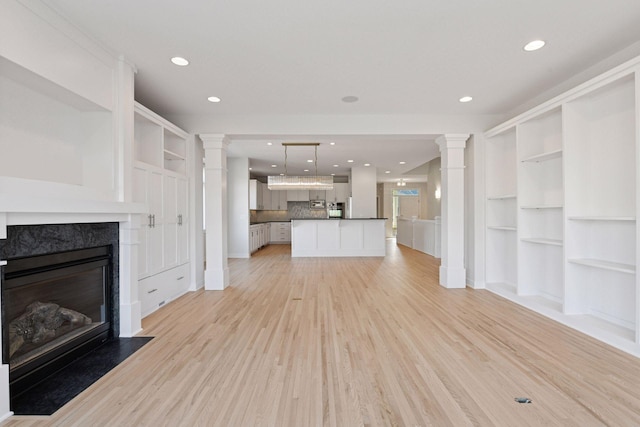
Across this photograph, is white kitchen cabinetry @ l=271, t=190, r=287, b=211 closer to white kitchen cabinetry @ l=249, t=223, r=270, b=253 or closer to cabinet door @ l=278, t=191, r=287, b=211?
cabinet door @ l=278, t=191, r=287, b=211

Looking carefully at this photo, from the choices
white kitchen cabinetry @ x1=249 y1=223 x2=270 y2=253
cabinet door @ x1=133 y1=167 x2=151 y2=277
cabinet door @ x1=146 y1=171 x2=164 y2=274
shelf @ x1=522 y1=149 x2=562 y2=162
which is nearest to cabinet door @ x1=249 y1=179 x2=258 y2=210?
white kitchen cabinetry @ x1=249 y1=223 x2=270 y2=253

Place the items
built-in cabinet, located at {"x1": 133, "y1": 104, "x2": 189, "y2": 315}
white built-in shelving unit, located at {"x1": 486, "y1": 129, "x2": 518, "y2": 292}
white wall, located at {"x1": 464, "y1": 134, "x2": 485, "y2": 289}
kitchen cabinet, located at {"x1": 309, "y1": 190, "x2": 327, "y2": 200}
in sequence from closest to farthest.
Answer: built-in cabinet, located at {"x1": 133, "y1": 104, "x2": 189, "y2": 315} → white built-in shelving unit, located at {"x1": 486, "y1": 129, "x2": 518, "y2": 292} → white wall, located at {"x1": 464, "y1": 134, "x2": 485, "y2": 289} → kitchen cabinet, located at {"x1": 309, "y1": 190, "x2": 327, "y2": 200}

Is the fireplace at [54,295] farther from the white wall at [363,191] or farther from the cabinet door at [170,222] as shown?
the white wall at [363,191]

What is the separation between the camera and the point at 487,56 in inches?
114

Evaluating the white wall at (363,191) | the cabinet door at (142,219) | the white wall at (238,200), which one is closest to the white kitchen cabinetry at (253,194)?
the white wall at (238,200)

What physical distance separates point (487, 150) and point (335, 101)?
8.05ft

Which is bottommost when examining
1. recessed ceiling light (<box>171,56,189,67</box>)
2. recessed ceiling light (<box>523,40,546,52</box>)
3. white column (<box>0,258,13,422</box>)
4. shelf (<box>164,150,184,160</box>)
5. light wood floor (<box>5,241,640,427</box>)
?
light wood floor (<box>5,241,640,427</box>)

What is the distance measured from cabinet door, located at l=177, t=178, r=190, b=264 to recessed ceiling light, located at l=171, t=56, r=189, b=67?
1631 mm

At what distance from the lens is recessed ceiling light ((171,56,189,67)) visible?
291cm

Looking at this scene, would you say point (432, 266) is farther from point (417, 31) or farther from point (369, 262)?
point (417, 31)

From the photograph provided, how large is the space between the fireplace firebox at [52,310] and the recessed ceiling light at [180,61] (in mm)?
1864

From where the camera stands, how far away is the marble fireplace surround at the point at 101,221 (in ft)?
5.59

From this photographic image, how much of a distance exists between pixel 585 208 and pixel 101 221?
456 centimetres

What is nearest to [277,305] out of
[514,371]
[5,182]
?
[514,371]
